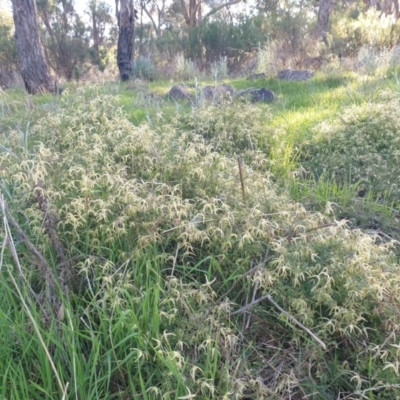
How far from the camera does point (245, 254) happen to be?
70.6 inches

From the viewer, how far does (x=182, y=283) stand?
1.69m

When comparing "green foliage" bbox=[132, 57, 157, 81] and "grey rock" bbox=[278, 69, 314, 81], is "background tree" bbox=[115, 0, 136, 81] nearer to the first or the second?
"green foliage" bbox=[132, 57, 157, 81]

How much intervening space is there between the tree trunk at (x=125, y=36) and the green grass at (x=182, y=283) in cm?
784

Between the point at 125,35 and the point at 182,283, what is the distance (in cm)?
928

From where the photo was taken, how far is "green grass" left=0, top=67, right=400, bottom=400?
140 cm

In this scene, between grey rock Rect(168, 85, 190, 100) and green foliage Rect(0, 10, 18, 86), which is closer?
grey rock Rect(168, 85, 190, 100)

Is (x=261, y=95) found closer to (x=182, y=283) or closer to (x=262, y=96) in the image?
(x=262, y=96)

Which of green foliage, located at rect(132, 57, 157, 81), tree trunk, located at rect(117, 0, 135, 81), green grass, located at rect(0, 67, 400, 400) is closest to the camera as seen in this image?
green grass, located at rect(0, 67, 400, 400)

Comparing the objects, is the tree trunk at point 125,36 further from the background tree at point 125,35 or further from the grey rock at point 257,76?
the grey rock at point 257,76

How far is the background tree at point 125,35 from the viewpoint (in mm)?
9438

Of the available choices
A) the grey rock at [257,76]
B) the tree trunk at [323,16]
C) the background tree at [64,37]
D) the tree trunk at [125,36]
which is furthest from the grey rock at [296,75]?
the background tree at [64,37]

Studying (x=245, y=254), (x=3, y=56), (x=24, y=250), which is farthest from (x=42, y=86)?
(x=3, y=56)

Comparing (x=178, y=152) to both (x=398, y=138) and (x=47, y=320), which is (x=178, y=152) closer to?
(x=47, y=320)

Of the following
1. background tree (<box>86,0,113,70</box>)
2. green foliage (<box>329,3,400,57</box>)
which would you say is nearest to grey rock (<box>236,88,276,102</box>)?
green foliage (<box>329,3,400,57</box>)
